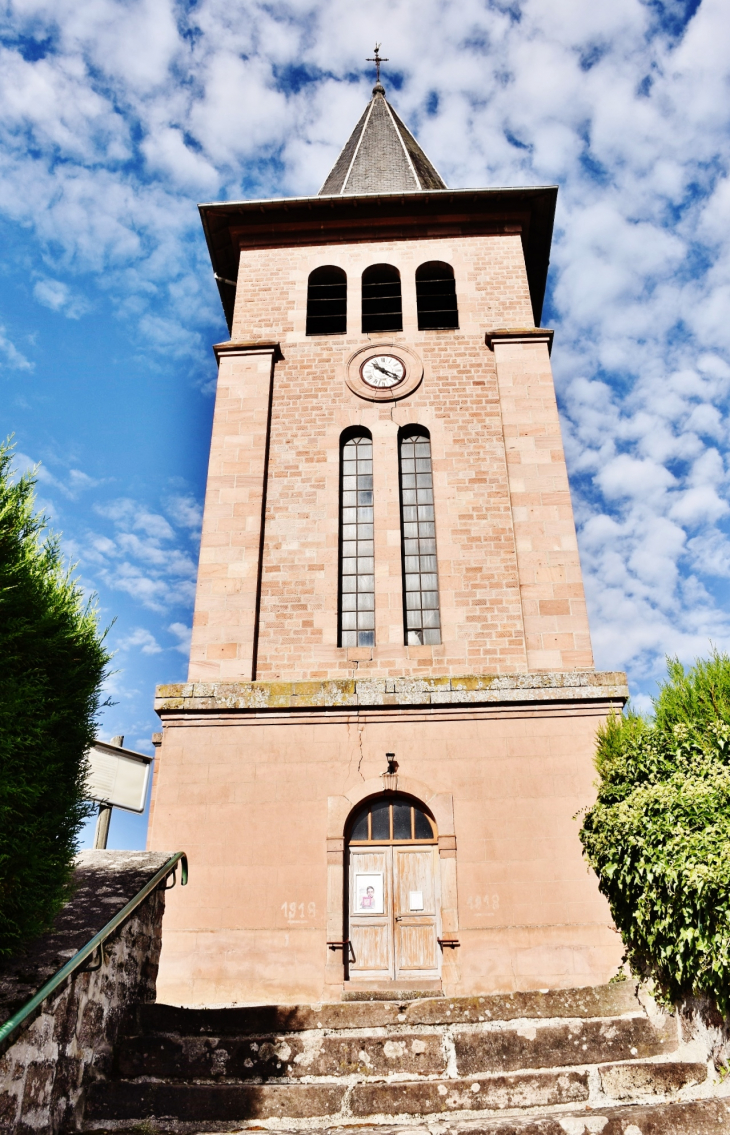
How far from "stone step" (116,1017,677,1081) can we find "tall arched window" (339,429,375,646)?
683cm

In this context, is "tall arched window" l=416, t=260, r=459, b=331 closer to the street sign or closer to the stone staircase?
the street sign

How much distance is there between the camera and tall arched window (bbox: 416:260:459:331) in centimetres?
1512

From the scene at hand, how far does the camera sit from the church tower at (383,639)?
9602mm

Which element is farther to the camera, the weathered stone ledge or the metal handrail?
the weathered stone ledge

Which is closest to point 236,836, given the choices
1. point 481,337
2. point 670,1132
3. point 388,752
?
point 388,752

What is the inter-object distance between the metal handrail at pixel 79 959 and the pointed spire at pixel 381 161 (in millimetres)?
13330

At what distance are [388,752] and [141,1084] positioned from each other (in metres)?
5.65

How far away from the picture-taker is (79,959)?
4.88m

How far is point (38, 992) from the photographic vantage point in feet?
14.7

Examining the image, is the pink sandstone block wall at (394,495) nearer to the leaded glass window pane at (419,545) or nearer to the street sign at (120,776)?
the leaded glass window pane at (419,545)

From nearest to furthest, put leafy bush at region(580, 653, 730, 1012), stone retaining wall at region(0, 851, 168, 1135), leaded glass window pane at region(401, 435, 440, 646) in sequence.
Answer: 1. stone retaining wall at region(0, 851, 168, 1135)
2. leafy bush at region(580, 653, 730, 1012)
3. leaded glass window pane at region(401, 435, 440, 646)

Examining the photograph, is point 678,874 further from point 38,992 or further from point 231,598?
point 231,598

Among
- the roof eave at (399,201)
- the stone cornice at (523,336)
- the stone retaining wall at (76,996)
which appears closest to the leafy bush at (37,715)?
the stone retaining wall at (76,996)

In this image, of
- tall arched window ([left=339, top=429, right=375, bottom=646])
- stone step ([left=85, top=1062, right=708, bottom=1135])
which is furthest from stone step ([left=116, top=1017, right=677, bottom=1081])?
tall arched window ([left=339, top=429, right=375, bottom=646])
